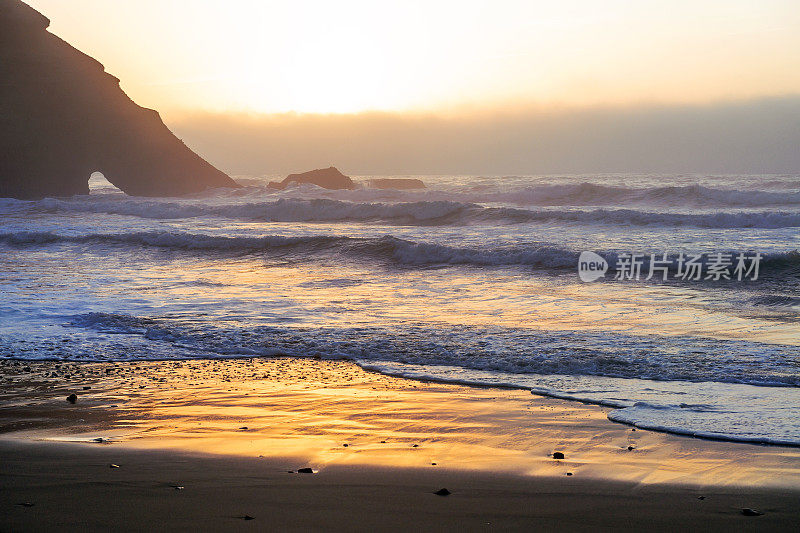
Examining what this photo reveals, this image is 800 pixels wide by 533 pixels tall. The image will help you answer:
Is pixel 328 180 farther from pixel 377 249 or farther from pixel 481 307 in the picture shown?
pixel 481 307

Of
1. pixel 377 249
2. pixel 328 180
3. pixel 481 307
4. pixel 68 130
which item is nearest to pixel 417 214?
pixel 377 249

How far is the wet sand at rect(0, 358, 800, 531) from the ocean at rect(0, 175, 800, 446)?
2.13ft

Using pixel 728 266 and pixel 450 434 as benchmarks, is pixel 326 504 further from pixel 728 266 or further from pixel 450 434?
pixel 728 266

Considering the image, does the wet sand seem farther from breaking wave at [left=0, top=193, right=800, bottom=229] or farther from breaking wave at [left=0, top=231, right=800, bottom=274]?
breaking wave at [left=0, top=193, right=800, bottom=229]

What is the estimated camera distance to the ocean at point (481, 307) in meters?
6.48

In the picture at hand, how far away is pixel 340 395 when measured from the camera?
5969 millimetres

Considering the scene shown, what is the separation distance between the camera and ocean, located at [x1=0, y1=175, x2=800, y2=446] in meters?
6.48

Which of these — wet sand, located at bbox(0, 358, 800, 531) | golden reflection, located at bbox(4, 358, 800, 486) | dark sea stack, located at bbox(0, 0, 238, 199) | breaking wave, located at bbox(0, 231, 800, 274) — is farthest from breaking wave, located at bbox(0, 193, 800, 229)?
wet sand, located at bbox(0, 358, 800, 531)

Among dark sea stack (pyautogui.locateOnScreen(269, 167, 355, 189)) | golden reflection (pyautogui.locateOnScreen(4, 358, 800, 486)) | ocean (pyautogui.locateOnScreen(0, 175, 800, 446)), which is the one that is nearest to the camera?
golden reflection (pyautogui.locateOnScreen(4, 358, 800, 486))

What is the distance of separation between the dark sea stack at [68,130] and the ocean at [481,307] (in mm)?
26328

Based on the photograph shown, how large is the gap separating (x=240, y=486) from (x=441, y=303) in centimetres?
761

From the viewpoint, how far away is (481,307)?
10625 mm

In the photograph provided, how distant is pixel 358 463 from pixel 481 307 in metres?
6.73

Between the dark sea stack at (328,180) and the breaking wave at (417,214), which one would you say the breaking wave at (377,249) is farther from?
the dark sea stack at (328,180)
